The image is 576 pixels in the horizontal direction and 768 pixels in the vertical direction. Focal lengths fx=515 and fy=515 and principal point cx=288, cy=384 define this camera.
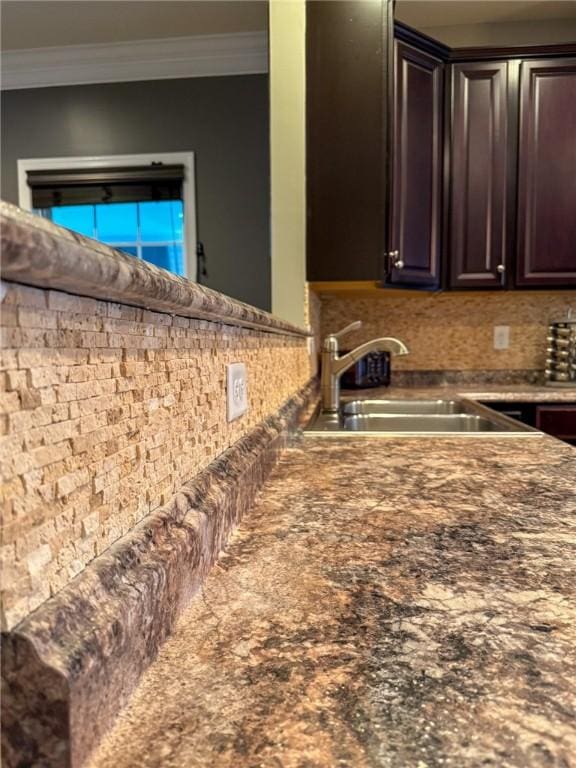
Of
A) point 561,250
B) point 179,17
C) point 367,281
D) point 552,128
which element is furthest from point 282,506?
point 179,17

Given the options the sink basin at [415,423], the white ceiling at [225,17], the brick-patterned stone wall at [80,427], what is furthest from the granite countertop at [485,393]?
the white ceiling at [225,17]

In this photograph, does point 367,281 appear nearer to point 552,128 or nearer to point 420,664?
point 552,128

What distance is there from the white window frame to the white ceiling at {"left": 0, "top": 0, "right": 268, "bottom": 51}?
2.01ft

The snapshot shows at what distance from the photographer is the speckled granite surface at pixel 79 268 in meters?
0.22

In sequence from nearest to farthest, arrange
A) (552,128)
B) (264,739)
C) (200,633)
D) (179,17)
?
(264,739) < (200,633) < (552,128) < (179,17)

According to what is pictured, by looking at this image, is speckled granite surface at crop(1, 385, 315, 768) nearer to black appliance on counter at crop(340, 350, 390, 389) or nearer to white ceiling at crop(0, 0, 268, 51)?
black appliance on counter at crop(340, 350, 390, 389)

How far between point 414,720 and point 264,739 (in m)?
0.08

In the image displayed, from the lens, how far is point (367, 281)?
6.30 ft

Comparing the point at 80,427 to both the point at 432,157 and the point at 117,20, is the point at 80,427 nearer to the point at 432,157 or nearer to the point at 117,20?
the point at 432,157

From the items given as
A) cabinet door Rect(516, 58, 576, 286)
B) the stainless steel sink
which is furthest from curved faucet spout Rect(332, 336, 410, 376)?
cabinet door Rect(516, 58, 576, 286)

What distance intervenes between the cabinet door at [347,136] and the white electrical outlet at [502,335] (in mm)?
1073

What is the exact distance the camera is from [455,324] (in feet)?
8.76

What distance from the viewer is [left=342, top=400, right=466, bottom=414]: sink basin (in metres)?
1.96

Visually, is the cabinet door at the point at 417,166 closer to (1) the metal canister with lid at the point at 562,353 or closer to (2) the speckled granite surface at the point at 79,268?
(1) the metal canister with lid at the point at 562,353
